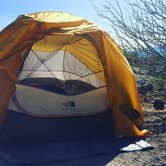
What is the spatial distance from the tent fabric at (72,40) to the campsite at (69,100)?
0.01 m

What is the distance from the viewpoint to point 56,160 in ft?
19.0

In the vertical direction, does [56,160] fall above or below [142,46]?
below

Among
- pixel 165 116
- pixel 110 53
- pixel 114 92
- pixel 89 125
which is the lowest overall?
pixel 165 116

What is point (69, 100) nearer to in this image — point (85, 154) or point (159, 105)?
point (85, 154)

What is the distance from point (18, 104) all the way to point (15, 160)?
121cm

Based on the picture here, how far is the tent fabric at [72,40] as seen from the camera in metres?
6.45

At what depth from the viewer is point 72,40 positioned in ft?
25.0

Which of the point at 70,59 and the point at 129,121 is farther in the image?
the point at 70,59

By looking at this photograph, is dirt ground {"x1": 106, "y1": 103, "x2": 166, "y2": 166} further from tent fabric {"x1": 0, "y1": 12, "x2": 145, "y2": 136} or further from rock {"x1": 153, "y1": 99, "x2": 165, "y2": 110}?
rock {"x1": 153, "y1": 99, "x2": 165, "y2": 110}

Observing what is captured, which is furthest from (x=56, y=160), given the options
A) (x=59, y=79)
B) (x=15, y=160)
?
(x=59, y=79)

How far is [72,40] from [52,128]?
1694 mm

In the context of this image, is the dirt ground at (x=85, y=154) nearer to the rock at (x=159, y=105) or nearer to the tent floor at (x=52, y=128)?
the tent floor at (x=52, y=128)

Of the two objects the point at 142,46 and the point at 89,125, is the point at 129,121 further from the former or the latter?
the point at 142,46

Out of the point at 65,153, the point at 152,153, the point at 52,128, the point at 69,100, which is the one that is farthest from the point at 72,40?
the point at 152,153
